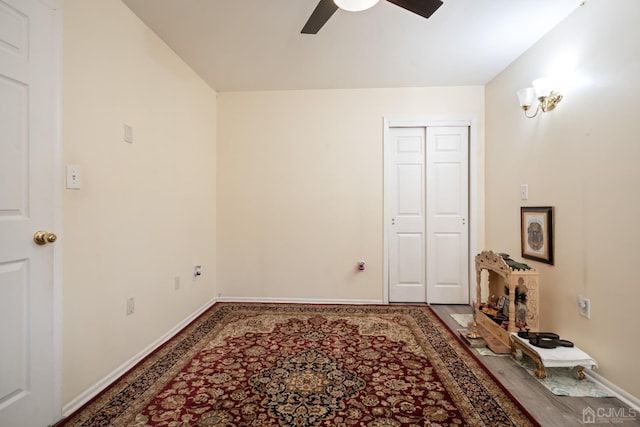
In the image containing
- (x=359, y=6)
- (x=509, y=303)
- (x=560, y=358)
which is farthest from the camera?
(x=509, y=303)

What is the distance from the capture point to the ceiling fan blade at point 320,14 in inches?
64.8

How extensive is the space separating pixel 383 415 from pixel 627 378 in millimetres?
1440

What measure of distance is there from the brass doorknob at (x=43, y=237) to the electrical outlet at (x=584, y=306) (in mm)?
3231

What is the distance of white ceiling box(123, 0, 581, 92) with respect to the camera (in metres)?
2.04

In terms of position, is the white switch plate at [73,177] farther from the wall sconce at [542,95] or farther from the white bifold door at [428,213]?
the wall sconce at [542,95]

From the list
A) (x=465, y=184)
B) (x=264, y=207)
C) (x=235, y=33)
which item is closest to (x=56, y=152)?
(x=235, y=33)

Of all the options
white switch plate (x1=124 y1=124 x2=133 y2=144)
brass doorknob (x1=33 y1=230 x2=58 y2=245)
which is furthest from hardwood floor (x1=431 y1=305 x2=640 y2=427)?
white switch plate (x1=124 y1=124 x2=133 y2=144)

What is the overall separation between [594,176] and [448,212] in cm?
158

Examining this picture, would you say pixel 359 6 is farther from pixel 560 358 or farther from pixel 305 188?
pixel 560 358

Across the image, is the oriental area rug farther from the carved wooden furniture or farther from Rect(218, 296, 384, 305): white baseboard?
Rect(218, 296, 384, 305): white baseboard

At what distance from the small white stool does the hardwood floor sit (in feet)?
0.40

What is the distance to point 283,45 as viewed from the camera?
2512mm

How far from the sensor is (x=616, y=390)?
1.72 m

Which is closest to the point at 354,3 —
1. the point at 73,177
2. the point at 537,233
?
the point at 73,177
